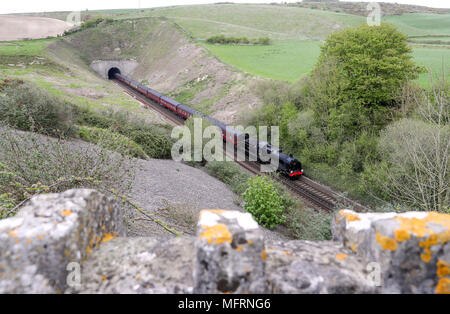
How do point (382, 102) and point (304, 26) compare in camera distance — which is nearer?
point (382, 102)

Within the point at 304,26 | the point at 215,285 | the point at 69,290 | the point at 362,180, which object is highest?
the point at 304,26

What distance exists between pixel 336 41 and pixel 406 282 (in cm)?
2748

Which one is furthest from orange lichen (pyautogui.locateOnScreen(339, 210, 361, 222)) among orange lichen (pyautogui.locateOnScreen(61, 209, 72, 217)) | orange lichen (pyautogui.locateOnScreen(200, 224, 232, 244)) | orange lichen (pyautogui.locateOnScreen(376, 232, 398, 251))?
orange lichen (pyautogui.locateOnScreen(61, 209, 72, 217))

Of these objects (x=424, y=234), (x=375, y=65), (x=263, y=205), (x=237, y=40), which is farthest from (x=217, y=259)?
(x=237, y=40)

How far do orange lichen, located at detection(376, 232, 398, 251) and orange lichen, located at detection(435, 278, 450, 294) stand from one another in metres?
0.58

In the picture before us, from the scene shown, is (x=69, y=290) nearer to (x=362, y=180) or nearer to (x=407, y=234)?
(x=407, y=234)

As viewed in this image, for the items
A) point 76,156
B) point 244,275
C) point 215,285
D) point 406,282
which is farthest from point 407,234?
point 76,156

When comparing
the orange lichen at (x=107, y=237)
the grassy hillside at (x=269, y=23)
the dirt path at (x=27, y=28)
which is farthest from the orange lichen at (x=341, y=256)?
the dirt path at (x=27, y=28)

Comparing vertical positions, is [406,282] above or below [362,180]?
above

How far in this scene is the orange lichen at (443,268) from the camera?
2.79m

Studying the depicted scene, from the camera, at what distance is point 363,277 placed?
9.84 feet

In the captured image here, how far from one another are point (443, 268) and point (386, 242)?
63 centimetres
